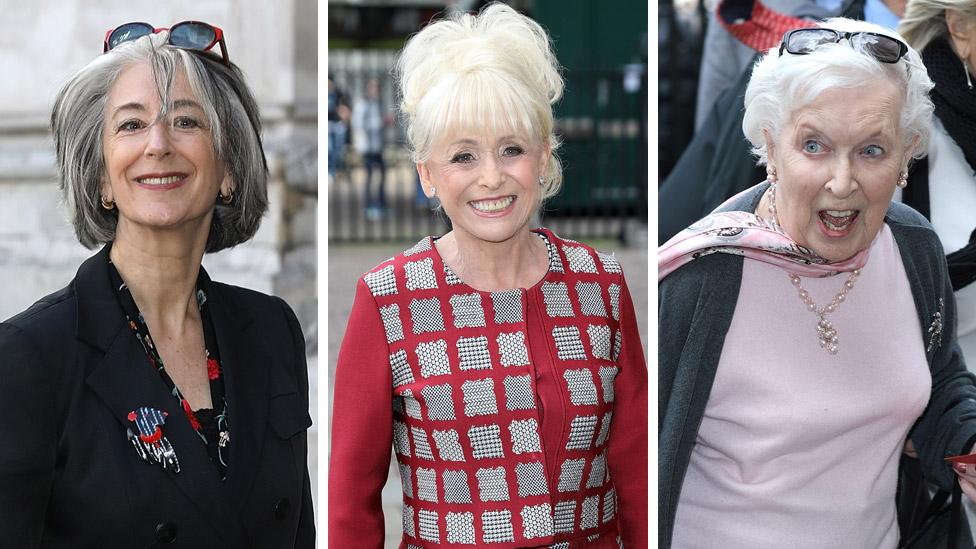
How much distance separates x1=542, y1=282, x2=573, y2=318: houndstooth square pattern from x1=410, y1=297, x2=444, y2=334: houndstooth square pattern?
24cm

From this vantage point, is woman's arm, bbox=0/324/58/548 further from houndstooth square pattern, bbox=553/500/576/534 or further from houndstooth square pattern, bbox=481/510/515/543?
houndstooth square pattern, bbox=553/500/576/534

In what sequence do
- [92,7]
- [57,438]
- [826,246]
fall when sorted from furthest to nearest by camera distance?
1. [92,7]
2. [826,246]
3. [57,438]

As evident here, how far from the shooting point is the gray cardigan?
2.45 meters

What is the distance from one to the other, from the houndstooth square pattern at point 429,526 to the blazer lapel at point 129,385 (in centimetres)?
42

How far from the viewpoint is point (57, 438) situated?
7.11 ft

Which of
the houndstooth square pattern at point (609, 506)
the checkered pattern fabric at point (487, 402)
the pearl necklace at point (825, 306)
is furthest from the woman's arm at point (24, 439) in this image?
the pearl necklace at point (825, 306)

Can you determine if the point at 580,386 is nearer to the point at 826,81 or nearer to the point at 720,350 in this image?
the point at 720,350

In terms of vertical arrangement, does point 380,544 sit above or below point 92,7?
below

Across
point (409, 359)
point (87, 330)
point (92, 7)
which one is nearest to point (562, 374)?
point (409, 359)

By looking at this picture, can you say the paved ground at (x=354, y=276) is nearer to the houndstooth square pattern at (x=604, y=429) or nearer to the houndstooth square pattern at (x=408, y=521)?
the houndstooth square pattern at (x=408, y=521)

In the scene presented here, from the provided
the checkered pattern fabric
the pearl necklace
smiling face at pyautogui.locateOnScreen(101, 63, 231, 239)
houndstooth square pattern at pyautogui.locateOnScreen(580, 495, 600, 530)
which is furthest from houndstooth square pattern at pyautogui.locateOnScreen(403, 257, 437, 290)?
the pearl necklace

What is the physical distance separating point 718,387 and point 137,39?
1.38m

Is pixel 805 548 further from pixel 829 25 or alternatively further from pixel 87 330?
pixel 87 330

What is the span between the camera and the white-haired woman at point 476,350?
A: 239 cm
